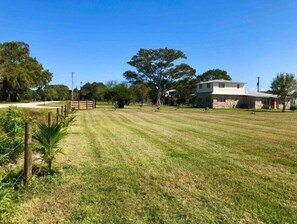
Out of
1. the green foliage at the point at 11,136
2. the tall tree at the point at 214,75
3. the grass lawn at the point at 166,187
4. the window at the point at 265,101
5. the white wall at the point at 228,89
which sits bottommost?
the grass lawn at the point at 166,187

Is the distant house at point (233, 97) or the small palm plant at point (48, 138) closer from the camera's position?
the small palm plant at point (48, 138)

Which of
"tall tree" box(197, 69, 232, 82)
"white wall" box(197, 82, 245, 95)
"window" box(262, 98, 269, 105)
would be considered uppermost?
"tall tree" box(197, 69, 232, 82)

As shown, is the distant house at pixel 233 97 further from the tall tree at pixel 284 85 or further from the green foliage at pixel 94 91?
the green foliage at pixel 94 91

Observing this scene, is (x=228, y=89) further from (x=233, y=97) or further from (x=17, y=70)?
(x=17, y=70)

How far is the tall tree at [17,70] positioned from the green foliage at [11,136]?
140 ft

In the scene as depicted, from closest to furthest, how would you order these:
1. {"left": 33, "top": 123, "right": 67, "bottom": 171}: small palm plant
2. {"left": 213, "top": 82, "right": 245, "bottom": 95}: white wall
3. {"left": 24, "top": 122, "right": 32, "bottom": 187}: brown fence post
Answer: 1. {"left": 24, "top": 122, "right": 32, "bottom": 187}: brown fence post
2. {"left": 33, "top": 123, "right": 67, "bottom": 171}: small palm plant
3. {"left": 213, "top": 82, "right": 245, "bottom": 95}: white wall

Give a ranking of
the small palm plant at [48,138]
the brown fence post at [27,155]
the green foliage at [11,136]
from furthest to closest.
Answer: the green foliage at [11,136] < the small palm plant at [48,138] < the brown fence post at [27,155]

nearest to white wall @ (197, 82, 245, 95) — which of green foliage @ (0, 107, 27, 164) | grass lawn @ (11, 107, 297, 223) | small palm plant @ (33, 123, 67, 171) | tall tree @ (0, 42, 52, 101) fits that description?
tall tree @ (0, 42, 52, 101)

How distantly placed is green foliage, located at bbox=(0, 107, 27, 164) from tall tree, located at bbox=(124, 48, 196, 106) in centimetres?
4698

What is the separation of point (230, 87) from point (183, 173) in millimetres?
46408

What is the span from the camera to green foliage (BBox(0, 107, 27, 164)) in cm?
639

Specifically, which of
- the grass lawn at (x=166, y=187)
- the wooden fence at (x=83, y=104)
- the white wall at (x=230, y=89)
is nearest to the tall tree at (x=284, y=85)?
the white wall at (x=230, y=89)

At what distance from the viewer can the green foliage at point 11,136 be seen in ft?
21.0

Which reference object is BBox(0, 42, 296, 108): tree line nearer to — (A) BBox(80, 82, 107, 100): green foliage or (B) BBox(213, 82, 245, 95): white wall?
(B) BBox(213, 82, 245, 95): white wall
